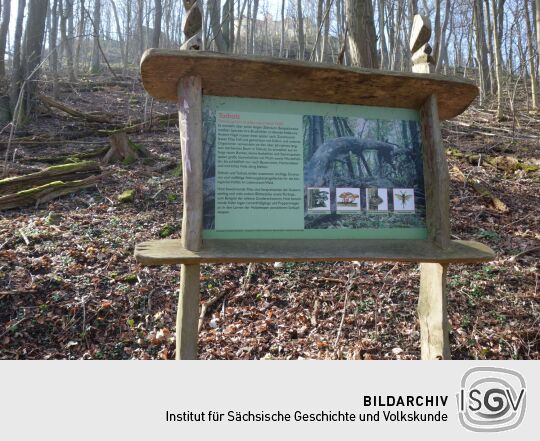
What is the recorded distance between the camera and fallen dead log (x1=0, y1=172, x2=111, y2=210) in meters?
6.14

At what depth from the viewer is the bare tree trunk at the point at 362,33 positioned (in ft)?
19.0

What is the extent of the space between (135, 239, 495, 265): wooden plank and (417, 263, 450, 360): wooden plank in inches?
12.6

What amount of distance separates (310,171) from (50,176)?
5789 millimetres

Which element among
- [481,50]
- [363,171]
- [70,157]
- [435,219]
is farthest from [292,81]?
[481,50]

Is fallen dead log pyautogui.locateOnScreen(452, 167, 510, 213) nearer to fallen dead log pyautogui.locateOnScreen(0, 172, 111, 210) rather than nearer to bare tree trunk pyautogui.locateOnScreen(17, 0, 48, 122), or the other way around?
fallen dead log pyautogui.locateOnScreen(0, 172, 111, 210)

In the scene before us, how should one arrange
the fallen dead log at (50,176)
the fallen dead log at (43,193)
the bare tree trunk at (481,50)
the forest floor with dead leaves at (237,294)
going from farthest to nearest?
1. the bare tree trunk at (481,50)
2. the fallen dead log at (50,176)
3. the fallen dead log at (43,193)
4. the forest floor with dead leaves at (237,294)

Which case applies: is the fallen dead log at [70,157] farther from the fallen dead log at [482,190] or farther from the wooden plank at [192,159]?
the fallen dead log at [482,190]

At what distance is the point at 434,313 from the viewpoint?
2.97m

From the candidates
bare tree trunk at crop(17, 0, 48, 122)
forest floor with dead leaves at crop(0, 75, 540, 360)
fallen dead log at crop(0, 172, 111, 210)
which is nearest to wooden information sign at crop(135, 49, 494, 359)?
forest floor with dead leaves at crop(0, 75, 540, 360)

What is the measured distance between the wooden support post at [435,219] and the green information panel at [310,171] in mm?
62

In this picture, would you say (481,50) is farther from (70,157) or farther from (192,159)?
(192,159)

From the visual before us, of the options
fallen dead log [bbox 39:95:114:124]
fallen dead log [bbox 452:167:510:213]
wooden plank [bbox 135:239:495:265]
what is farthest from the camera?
fallen dead log [bbox 39:95:114:124]

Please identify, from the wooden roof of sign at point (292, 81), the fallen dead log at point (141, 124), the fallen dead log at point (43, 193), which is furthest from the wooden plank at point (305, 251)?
the fallen dead log at point (141, 124)

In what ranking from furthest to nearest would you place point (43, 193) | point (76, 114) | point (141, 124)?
point (76, 114)
point (141, 124)
point (43, 193)
